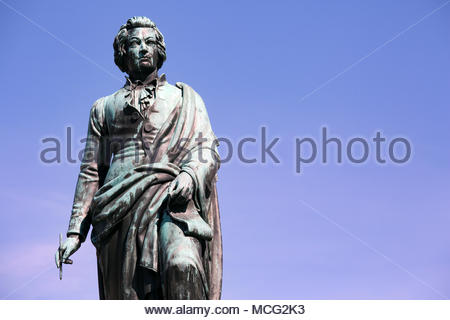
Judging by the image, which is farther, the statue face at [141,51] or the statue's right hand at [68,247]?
the statue face at [141,51]

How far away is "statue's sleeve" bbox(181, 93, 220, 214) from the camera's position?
11.6 m

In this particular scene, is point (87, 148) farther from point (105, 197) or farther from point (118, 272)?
point (118, 272)

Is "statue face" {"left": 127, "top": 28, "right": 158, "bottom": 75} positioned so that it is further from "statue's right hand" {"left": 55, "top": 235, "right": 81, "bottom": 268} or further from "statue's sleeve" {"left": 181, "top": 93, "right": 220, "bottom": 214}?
"statue's right hand" {"left": 55, "top": 235, "right": 81, "bottom": 268}

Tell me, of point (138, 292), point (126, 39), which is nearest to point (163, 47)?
point (126, 39)

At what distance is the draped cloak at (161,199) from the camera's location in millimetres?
11312

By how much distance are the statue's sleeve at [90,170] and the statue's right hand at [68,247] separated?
0.08 meters

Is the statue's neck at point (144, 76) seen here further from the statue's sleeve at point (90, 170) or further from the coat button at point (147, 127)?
the coat button at point (147, 127)

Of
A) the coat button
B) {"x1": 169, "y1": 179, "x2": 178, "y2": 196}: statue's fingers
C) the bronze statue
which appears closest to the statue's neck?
the bronze statue

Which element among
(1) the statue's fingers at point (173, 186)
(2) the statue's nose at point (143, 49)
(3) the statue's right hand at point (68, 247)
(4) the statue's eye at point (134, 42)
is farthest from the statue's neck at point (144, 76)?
(3) the statue's right hand at point (68, 247)

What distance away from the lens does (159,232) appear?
37.1ft

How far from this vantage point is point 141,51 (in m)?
12.5

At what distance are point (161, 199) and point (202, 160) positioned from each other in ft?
2.56

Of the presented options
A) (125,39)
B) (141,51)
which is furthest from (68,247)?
(125,39)
